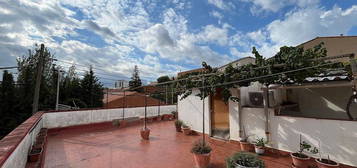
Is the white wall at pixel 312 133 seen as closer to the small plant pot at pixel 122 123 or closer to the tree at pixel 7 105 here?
the small plant pot at pixel 122 123

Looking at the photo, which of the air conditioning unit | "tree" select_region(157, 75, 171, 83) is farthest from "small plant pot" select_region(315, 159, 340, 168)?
"tree" select_region(157, 75, 171, 83)

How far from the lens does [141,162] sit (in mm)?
3992

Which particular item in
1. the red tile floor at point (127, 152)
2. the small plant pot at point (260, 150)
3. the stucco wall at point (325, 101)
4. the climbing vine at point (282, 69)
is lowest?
the red tile floor at point (127, 152)

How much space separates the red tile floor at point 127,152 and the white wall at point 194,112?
77 centimetres

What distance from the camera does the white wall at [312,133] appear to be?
3.49 metres

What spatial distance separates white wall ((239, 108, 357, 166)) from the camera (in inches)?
137

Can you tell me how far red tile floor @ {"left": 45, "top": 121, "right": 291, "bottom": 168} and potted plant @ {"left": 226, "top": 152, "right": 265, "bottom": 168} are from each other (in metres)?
1.04

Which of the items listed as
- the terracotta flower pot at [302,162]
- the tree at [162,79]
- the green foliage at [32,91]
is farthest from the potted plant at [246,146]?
the tree at [162,79]

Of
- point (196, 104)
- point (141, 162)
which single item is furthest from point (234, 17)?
point (141, 162)

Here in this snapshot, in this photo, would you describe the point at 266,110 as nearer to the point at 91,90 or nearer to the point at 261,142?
the point at 261,142

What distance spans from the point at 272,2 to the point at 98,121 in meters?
A: 9.55

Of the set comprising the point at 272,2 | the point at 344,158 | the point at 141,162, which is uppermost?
the point at 272,2

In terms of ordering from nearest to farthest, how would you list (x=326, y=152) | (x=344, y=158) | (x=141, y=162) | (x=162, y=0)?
(x=344, y=158)
(x=326, y=152)
(x=141, y=162)
(x=162, y=0)

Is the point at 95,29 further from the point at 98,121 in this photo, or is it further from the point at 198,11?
the point at 198,11
